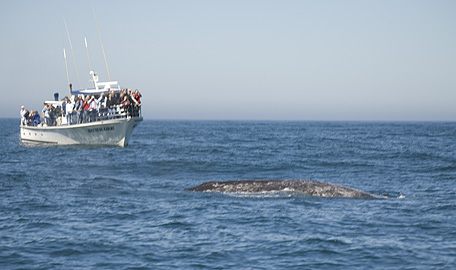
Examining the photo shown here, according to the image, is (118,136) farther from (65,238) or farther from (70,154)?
(65,238)

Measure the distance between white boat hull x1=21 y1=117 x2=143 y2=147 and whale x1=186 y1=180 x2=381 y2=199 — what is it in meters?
21.3

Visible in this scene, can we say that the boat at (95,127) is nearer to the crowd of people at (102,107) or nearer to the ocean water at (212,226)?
the crowd of people at (102,107)

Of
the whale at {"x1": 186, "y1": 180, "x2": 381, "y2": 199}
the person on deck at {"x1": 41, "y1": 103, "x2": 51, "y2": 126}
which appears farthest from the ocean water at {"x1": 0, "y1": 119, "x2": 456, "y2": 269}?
the person on deck at {"x1": 41, "y1": 103, "x2": 51, "y2": 126}

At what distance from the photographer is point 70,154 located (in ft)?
103

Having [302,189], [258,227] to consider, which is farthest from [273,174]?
[258,227]

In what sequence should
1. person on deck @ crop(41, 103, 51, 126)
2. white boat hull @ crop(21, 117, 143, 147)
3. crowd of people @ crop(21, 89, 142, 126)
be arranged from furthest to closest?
person on deck @ crop(41, 103, 51, 126)
white boat hull @ crop(21, 117, 143, 147)
crowd of people @ crop(21, 89, 142, 126)

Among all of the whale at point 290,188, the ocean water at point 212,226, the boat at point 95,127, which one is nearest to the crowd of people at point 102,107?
the boat at point 95,127

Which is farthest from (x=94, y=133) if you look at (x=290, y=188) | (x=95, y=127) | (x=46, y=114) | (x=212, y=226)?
(x=212, y=226)

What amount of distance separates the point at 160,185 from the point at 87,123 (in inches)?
758

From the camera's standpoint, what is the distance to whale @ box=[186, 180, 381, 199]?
14.9 m

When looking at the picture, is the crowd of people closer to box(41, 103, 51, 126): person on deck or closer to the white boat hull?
the white boat hull

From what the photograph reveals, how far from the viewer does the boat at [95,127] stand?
3619 centimetres

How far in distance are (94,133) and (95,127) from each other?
77 centimetres

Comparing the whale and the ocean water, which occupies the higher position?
the whale
